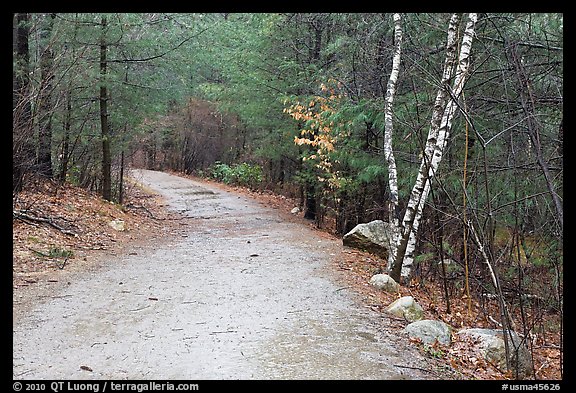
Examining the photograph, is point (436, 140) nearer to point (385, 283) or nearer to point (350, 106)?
point (385, 283)

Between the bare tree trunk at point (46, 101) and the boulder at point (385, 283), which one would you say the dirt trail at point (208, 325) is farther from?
the bare tree trunk at point (46, 101)

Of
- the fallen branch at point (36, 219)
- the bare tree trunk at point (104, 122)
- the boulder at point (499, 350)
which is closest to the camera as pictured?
the boulder at point (499, 350)

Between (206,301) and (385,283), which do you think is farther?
(385,283)

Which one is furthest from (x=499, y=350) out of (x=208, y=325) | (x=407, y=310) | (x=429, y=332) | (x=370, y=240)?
(x=370, y=240)

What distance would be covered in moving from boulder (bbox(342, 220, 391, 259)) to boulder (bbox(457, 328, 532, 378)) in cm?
480

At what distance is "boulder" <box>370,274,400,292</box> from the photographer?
8.05m

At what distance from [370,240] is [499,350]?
18.0 feet

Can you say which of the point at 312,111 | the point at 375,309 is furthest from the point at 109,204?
the point at 375,309

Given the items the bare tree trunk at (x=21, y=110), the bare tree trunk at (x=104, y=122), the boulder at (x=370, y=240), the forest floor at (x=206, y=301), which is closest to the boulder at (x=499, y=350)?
the forest floor at (x=206, y=301)

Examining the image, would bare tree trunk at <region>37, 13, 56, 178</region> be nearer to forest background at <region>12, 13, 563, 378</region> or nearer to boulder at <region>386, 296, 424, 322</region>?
forest background at <region>12, 13, 563, 378</region>

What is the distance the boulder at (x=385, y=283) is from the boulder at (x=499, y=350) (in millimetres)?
1892

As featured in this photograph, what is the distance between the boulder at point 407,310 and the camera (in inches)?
263

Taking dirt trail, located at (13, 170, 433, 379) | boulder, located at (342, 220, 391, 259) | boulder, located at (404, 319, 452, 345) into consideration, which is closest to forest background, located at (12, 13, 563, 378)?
boulder, located at (342, 220, 391, 259)

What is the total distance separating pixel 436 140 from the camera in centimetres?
777
